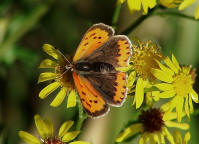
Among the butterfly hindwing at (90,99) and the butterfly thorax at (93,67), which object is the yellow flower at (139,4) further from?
the butterfly hindwing at (90,99)

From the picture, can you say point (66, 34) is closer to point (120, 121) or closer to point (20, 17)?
point (20, 17)

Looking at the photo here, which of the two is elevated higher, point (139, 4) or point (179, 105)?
point (139, 4)

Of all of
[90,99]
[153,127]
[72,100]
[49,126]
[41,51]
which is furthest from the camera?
[41,51]

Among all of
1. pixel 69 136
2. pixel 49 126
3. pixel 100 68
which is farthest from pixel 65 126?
pixel 100 68

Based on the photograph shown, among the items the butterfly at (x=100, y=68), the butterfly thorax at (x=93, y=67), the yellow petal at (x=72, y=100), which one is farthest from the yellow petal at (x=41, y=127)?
the butterfly thorax at (x=93, y=67)

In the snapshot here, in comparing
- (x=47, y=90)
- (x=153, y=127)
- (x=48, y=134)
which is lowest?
(x=153, y=127)

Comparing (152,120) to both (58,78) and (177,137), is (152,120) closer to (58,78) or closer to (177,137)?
(177,137)

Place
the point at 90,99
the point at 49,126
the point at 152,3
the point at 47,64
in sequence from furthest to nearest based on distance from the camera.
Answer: the point at 47,64 → the point at 49,126 → the point at 152,3 → the point at 90,99
